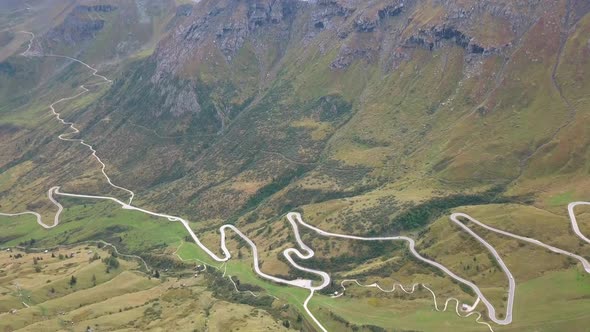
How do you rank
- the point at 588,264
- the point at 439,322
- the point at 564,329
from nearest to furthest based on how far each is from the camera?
1. the point at 564,329
2. the point at 439,322
3. the point at 588,264

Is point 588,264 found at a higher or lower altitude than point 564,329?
higher

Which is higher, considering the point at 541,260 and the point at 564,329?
the point at 541,260

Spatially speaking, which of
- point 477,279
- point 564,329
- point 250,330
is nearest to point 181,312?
point 250,330

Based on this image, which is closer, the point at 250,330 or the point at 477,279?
the point at 250,330

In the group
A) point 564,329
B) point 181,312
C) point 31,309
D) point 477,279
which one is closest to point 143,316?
point 181,312

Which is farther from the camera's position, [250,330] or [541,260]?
[541,260]

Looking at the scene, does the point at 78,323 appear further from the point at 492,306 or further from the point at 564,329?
A: the point at 564,329

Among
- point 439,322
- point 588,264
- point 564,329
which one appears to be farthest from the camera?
point 588,264

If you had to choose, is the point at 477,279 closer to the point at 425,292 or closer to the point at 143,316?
the point at 425,292

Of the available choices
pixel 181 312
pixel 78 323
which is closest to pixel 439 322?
pixel 181 312
